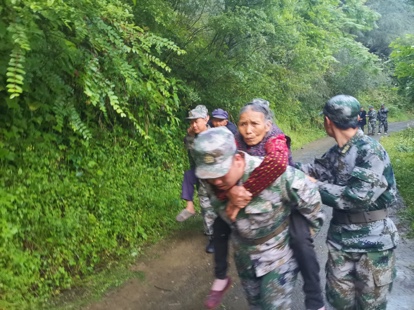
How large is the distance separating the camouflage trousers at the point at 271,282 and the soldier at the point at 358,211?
1.79 feet

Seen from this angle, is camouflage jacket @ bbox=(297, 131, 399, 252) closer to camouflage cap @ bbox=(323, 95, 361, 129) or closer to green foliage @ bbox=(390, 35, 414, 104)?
camouflage cap @ bbox=(323, 95, 361, 129)

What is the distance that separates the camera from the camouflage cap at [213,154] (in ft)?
6.87

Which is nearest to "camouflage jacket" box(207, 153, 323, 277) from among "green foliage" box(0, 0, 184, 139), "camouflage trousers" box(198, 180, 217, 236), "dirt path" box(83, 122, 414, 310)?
"dirt path" box(83, 122, 414, 310)

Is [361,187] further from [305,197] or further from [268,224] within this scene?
[268,224]

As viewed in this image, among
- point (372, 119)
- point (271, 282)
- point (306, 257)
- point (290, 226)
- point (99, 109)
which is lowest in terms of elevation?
point (372, 119)

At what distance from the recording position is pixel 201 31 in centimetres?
809

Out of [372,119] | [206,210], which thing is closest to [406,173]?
[206,210]

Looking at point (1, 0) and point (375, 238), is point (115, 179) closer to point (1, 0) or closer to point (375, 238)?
point (1, 0)

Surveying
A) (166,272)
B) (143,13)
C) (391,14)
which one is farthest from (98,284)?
(391,14)

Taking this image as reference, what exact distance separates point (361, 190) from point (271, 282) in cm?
83

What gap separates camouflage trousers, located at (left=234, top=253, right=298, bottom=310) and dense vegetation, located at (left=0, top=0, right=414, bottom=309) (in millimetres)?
2123

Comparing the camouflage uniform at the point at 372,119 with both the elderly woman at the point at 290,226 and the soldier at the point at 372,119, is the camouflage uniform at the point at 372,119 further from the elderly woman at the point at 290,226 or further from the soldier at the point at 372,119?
the elderly woman at the point at 290,226

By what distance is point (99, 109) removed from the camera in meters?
6.28

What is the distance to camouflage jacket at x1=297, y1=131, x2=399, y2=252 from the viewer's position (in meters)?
2.64
